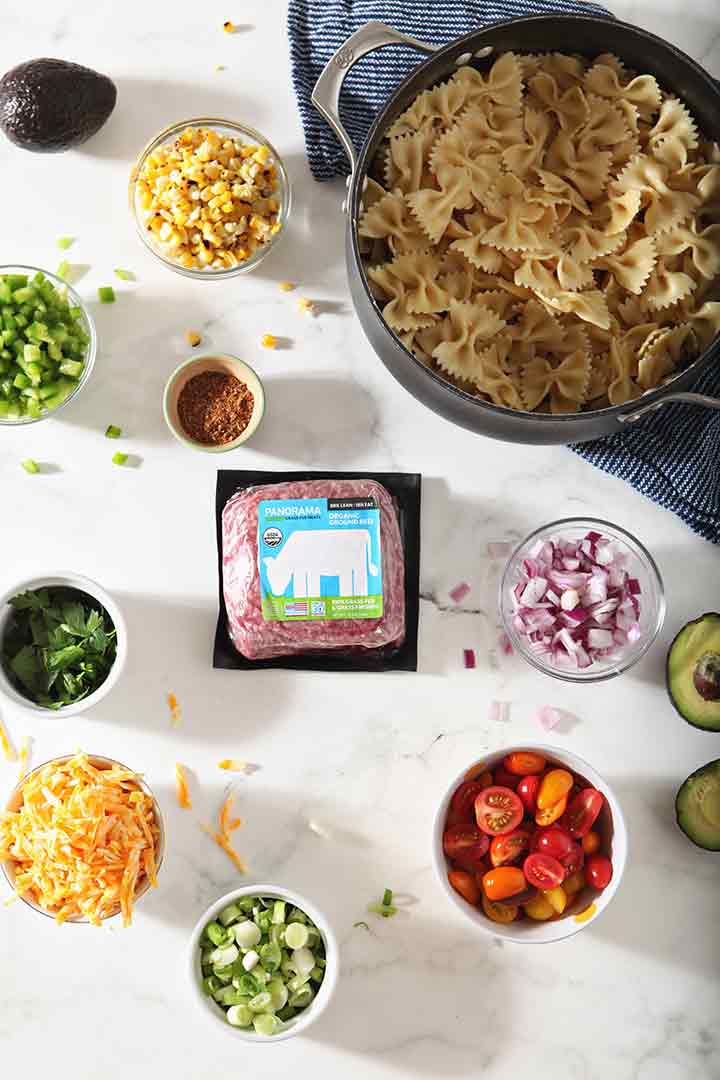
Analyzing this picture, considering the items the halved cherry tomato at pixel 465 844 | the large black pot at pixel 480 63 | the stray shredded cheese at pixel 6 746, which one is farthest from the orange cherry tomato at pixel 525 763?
the stray shredded cheese at pixel 6 746

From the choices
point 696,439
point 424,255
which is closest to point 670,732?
point 696,439

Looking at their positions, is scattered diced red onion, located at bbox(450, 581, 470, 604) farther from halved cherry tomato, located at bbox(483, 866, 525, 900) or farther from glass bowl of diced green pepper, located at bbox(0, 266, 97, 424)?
glass bowl of diced green pepper, located at bbox(0, 266, 97, 424)

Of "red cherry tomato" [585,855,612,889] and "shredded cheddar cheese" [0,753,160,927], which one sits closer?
"shredded cheddar cheese" [0,753,160,927]

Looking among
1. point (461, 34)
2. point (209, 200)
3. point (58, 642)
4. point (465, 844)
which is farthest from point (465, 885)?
point (461, 34)

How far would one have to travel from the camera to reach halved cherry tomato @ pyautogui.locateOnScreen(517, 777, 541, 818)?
1.60m

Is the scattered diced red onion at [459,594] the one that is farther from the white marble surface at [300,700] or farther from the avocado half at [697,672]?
the avocado half at [697,672]

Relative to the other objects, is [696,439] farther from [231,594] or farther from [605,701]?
[231,594]

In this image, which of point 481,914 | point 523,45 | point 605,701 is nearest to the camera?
point 523,45

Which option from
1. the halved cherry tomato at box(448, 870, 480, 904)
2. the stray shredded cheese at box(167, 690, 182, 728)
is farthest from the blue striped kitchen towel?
the stray shredded cheese at box(167, 690, 182, 728)

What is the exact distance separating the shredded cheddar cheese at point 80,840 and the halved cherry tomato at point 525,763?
0.54 m

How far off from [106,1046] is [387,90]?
1.54 meters

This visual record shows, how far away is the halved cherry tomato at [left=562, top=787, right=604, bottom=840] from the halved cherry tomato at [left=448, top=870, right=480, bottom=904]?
0.16m

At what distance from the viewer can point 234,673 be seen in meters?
1.68

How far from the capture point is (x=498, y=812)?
158 centimetres
